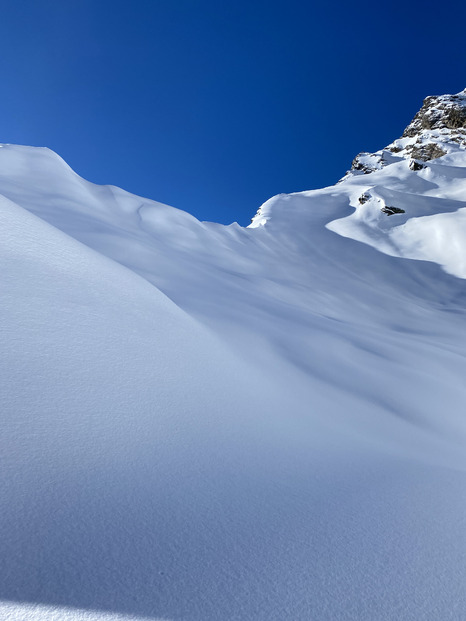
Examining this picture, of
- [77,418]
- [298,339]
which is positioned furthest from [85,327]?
[298,339]

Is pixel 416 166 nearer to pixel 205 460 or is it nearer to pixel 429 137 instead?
pixel 429 137

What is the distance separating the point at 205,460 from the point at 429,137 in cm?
4395

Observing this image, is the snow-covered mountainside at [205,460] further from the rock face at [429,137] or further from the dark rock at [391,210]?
the rock face at [429,137]

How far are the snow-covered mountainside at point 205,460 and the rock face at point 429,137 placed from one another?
36844 millimetres

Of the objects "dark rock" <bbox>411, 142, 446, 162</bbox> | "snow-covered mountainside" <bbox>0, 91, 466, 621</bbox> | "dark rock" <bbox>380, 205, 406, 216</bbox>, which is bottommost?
"snow-covered mountainside" <bbox>0, 91, 466, 621</bbox>

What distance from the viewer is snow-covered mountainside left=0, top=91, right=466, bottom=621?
35.5 inches

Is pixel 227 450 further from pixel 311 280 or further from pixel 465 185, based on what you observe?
pixel 465 185

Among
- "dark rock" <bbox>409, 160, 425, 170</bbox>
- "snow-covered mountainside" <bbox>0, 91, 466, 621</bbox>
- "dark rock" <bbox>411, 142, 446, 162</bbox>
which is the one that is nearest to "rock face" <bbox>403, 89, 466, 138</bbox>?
"dark rock" <bbox>411, 142, 446, 162</bbox>

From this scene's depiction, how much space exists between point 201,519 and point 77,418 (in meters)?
0.56

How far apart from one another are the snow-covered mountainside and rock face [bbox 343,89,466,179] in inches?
1451

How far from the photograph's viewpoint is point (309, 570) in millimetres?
1018

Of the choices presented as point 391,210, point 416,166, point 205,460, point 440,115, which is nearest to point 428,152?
point 416,166

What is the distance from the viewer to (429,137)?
36812 millimetres

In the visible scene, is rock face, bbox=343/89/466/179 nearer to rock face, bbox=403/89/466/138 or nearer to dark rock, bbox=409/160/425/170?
rock face, bbox=403/89/466/138
